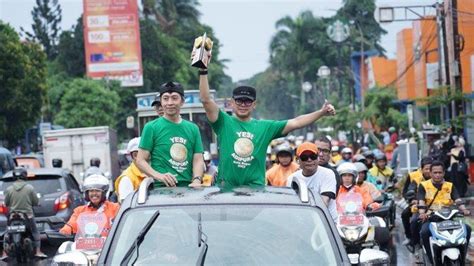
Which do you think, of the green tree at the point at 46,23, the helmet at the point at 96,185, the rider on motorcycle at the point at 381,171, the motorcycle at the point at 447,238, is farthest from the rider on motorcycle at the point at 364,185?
the green tree at the point at 46,23

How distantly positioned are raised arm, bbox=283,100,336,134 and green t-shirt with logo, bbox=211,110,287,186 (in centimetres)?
12

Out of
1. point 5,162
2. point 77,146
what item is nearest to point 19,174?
point 5,162

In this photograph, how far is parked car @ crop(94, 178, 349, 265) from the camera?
586 centimetres

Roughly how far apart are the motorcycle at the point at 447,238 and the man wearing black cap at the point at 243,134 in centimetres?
361

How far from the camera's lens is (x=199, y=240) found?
5.93 meters

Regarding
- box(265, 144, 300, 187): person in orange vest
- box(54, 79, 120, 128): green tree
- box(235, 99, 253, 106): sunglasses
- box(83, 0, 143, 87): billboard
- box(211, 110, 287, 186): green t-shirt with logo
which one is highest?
box(83, 0, 143, 87): billboard

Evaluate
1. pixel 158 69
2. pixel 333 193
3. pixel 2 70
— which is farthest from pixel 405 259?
pixel 158 69

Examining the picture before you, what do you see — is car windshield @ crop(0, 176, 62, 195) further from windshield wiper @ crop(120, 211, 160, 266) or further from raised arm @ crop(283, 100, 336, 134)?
Answer: windshield wiper @ crop(120, 211, 160, 266)

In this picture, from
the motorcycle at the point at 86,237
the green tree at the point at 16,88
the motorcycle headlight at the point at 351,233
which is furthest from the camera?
the green tree at the point at 16,88

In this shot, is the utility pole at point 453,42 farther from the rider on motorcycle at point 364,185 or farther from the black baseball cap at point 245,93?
the black baseball cap at point 245,93

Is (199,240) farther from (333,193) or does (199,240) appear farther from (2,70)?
(2,70)

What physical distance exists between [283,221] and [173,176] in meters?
2.01

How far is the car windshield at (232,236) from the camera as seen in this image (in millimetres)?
5863

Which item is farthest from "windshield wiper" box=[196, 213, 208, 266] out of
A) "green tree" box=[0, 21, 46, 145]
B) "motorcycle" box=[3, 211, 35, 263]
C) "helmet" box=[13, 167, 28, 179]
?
"green tree" box=[0, 21, 46, 145]
